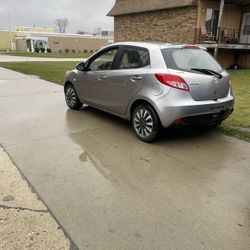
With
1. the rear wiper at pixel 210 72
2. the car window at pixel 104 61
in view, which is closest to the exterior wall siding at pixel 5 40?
the car window at pixel 104 61

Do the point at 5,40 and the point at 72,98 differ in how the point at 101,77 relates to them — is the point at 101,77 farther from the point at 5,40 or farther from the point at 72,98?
the point at 5,40

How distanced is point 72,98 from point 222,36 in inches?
561

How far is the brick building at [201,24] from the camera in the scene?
661 inches

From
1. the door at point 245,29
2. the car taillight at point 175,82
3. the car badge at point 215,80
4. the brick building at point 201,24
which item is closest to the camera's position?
the car taillight at point 175,82

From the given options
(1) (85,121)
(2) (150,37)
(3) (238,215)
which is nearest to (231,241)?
(3) (238,215)

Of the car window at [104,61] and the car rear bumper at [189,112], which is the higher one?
the car window at [104,61]

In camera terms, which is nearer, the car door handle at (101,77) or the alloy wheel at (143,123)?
the alloy wheel at (143,123)

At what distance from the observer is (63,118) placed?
6207 mm

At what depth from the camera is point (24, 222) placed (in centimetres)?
261

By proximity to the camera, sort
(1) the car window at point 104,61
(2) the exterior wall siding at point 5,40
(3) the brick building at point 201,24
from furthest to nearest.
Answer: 1. (2) the exterior wall siding at point 5,40
2. (3) the brick building at point 201,24
3. (1) the car window at point 104,61

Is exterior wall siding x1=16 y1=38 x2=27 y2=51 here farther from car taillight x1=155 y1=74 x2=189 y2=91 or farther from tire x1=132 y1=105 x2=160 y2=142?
car taillight x1=155 y1=74 x2=189 y2=91

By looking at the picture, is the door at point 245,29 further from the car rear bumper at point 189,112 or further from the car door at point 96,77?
the car rear bumper at point 189,112

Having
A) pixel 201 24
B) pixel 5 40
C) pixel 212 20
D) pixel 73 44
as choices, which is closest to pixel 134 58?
pixel 201 24

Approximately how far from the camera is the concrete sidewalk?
235 cm
